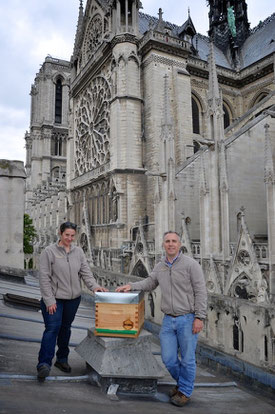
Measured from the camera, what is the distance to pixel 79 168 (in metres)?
30.3

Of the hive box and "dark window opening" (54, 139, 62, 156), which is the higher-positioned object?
"dark window opening" (54, 139, 62, 156)

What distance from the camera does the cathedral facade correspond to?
11.3 metres

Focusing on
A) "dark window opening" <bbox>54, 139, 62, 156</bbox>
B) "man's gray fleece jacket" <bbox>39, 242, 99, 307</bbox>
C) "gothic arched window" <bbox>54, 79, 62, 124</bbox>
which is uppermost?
"gothic arched window" <bbox>54, 79, 62, 124</bbox>

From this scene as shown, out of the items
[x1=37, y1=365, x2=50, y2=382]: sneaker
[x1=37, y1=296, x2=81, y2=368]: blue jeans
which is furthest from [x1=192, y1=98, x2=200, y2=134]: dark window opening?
[x1=37, y1=365, x2=50, y2=382]: sneaker

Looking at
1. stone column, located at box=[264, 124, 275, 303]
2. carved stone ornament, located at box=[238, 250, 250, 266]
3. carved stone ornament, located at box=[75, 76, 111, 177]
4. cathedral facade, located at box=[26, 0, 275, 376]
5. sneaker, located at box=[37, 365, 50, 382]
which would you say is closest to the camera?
→ sneaker, located at box=[37, 365, 50, 382]

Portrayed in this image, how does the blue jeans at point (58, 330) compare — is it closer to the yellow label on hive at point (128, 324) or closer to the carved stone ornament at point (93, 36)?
the yellow label on hive at point (128, 324)

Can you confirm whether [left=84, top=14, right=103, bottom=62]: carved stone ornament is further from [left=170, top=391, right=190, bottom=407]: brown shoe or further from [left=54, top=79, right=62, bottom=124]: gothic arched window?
[left=170, top=391, right=190, bottom=407]: brown shoe

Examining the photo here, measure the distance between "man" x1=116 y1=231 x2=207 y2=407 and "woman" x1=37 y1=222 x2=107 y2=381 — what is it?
19.1 inches

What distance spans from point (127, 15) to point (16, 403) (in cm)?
2537

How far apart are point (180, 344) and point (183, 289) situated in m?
0.53

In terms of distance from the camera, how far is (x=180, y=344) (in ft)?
11.2

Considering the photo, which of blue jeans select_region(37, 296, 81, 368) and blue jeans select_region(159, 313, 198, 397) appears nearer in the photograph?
blue jeans select_region(37, 296, 81, 368)

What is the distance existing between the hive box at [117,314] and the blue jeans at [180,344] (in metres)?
0.38

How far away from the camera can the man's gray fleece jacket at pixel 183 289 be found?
335 cm
